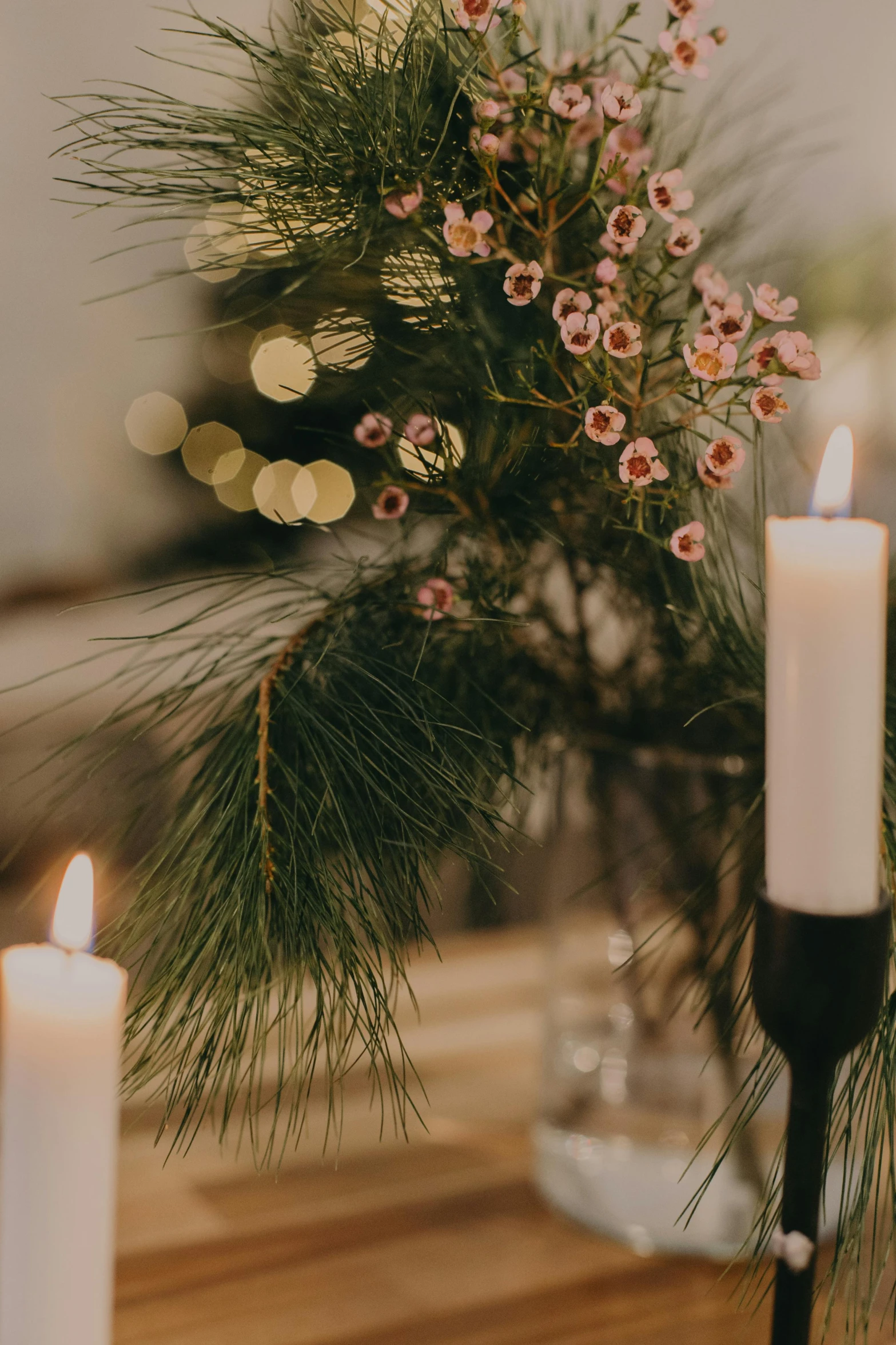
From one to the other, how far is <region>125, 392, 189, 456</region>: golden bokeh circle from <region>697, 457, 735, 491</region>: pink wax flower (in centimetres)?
99

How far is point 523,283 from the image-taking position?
0.36 meters

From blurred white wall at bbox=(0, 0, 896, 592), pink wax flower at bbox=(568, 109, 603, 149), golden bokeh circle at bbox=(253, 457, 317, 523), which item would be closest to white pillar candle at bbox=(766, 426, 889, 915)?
pink wax flower at bbox=(568, 109, 603, 149)

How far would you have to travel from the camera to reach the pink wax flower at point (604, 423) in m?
0.35

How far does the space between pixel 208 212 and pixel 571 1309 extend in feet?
1.30

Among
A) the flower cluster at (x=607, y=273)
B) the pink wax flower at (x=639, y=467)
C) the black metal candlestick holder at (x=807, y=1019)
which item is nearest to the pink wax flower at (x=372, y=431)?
the flower cluster at (x=607, y=273)

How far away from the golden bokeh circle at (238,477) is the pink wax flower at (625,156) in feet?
2.52

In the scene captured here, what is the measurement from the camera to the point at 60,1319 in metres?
0.19

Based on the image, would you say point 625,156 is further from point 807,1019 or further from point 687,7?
point 807,1019

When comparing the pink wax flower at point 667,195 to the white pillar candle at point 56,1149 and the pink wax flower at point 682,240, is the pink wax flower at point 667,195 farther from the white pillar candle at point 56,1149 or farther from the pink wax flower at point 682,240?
the white pillar candle at point 56,1149

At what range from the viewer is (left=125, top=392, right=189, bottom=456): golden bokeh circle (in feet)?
4.27

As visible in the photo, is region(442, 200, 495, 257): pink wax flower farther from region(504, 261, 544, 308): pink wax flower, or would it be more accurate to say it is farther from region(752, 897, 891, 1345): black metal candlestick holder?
region(752, 897, 891, 1345): black metal candlestick holder

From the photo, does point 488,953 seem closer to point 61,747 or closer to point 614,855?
point 614,855

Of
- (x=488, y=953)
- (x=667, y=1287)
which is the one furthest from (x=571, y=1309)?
(x=488, y=953)

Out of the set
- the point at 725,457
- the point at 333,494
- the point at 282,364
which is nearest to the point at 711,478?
the point at 725,457
